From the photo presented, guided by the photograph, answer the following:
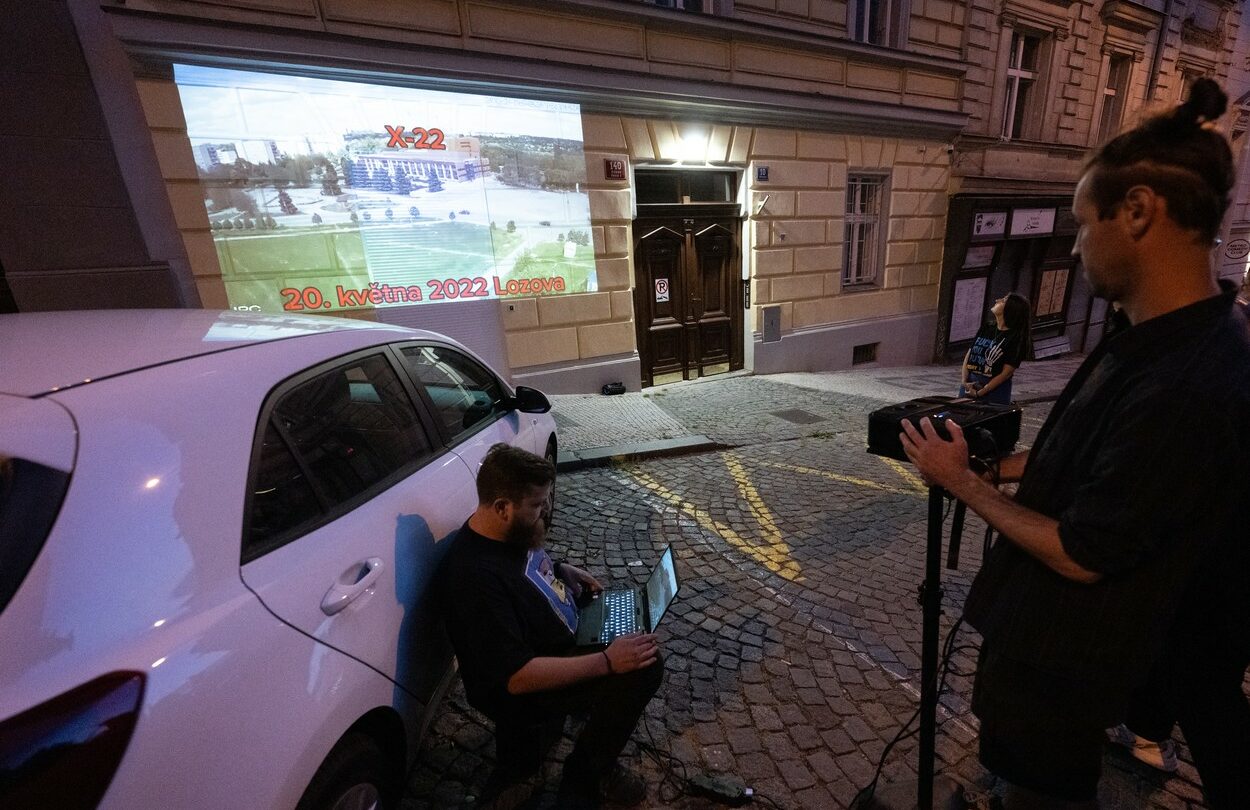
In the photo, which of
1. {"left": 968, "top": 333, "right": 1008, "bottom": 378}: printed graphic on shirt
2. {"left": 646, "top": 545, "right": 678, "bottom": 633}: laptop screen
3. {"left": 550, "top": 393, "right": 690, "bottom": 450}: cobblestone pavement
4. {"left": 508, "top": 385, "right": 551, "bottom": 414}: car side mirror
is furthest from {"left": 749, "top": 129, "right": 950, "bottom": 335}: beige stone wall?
{"left": 646, "top": 545, "right": 678, "bottom": 633}: laptop screen

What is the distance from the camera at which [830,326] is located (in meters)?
9.09

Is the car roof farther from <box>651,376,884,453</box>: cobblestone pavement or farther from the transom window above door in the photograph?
the transom window above door

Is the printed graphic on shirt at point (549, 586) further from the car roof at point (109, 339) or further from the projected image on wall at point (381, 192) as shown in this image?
the projected image on wall at point (381, 192)

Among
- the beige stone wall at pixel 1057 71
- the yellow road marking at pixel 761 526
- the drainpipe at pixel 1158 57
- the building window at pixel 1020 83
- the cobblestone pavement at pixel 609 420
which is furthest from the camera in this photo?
the drainpipe at pixel 1158 57

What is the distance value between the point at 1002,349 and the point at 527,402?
157 inches

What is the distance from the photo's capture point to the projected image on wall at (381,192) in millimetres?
5215

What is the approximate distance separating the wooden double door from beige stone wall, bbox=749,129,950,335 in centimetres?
45

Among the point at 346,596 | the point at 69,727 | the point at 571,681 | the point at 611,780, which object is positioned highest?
the point at 69,727

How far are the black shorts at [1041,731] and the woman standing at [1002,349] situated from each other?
3441 millimetres

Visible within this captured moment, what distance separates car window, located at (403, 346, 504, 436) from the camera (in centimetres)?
235

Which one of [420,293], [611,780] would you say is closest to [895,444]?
[611,780]

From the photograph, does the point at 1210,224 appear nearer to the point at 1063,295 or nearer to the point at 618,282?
the point at 618,282

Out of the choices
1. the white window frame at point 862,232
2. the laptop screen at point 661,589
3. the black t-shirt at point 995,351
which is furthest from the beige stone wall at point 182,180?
the white window frame at point 862,232

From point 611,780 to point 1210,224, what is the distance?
2.33 meters
